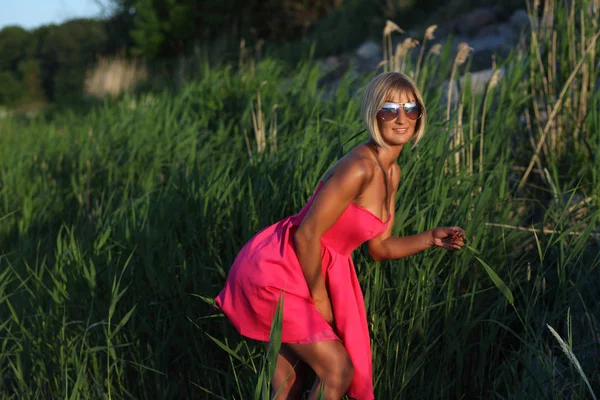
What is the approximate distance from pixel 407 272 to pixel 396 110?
66 cm

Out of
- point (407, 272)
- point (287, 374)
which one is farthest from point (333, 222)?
point (407, 272)

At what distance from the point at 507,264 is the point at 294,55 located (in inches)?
355

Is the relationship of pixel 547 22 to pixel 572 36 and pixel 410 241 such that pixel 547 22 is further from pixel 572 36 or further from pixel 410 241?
pixel 410 241

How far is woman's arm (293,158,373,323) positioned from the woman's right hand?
0.08 metres

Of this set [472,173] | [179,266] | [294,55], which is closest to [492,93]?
[472,173]

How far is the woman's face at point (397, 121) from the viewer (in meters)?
1.85

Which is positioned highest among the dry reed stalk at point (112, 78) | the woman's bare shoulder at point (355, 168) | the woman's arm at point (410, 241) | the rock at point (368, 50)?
the rock at point (368, 50)

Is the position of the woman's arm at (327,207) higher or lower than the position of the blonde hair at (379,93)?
lower

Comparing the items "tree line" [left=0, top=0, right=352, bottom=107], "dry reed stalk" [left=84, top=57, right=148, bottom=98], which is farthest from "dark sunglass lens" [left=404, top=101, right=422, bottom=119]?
"dry reed stalk" [left=84, top=57, right=148, bottom=98]

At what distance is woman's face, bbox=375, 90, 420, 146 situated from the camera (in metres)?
1.85

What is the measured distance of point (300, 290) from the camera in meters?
1.83

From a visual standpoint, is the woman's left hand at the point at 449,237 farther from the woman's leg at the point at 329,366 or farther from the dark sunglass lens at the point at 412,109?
the woman's leg at the point at 329,366

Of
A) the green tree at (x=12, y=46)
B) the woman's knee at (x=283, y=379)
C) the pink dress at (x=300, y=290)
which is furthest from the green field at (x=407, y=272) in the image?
the green tree at (x=12, y=46)

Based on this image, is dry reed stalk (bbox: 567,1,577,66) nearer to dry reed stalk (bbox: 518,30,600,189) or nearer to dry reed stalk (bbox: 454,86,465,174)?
dry reed stalk (bbox: 518,30,600,189)
